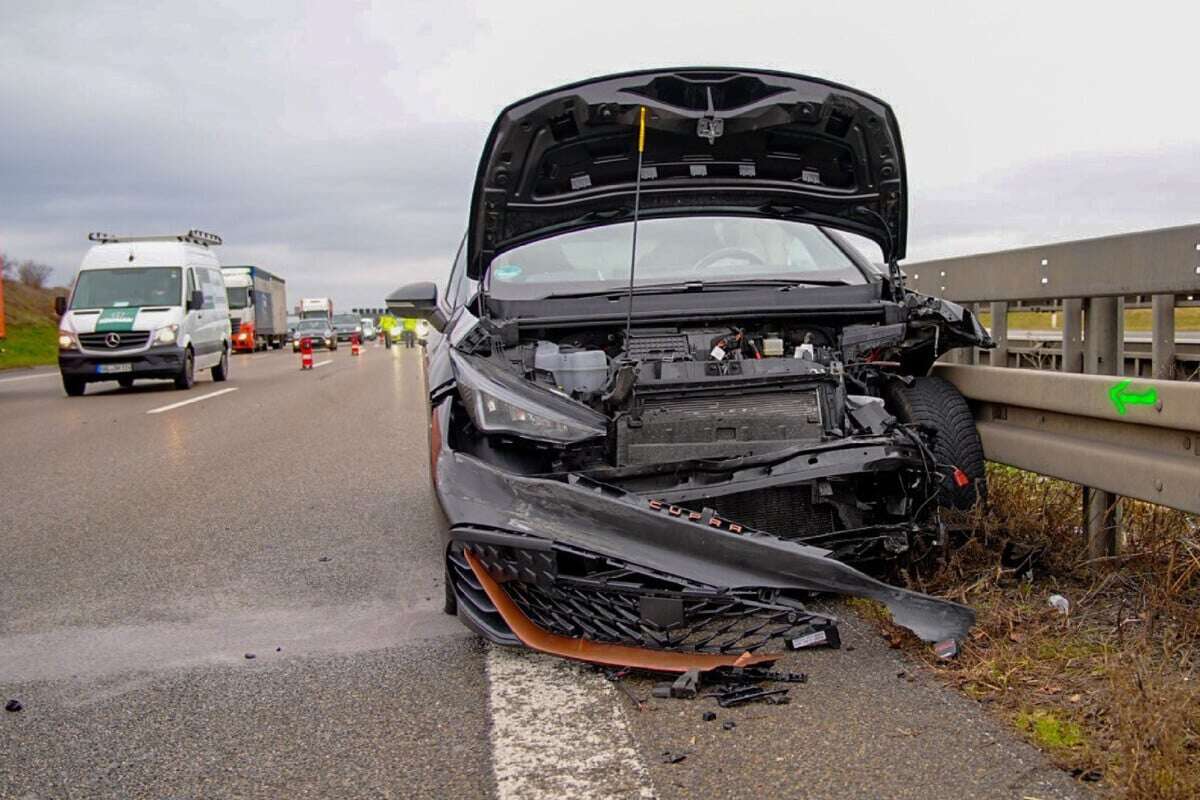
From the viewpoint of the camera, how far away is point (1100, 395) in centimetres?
399

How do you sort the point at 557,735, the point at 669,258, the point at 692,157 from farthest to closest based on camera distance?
the point at 669,258 → the point at 692,157 → the point at 557,735

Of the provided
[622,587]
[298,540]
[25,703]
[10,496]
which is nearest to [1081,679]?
[622,587]

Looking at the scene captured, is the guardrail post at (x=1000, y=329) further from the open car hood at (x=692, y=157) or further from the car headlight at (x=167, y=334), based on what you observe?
the car headlight at (x=167, y=334)

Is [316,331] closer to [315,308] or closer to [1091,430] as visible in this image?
[315,308]

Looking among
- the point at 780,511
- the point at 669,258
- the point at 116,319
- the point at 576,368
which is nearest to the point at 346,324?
the point at 116,319

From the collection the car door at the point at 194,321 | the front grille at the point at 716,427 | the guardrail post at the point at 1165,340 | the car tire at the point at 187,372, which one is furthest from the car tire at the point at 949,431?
the car door at the point at 194,321

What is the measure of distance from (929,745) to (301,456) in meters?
7.33

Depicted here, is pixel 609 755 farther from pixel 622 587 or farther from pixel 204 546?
pixel 204 546

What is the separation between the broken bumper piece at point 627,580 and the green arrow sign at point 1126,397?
952 mm

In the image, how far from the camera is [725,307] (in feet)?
16.0

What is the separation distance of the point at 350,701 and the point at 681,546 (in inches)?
42.3

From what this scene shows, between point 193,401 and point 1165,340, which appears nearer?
point 1165,340

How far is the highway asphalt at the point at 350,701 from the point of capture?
2768mm

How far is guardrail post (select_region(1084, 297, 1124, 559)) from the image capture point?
4.25m
